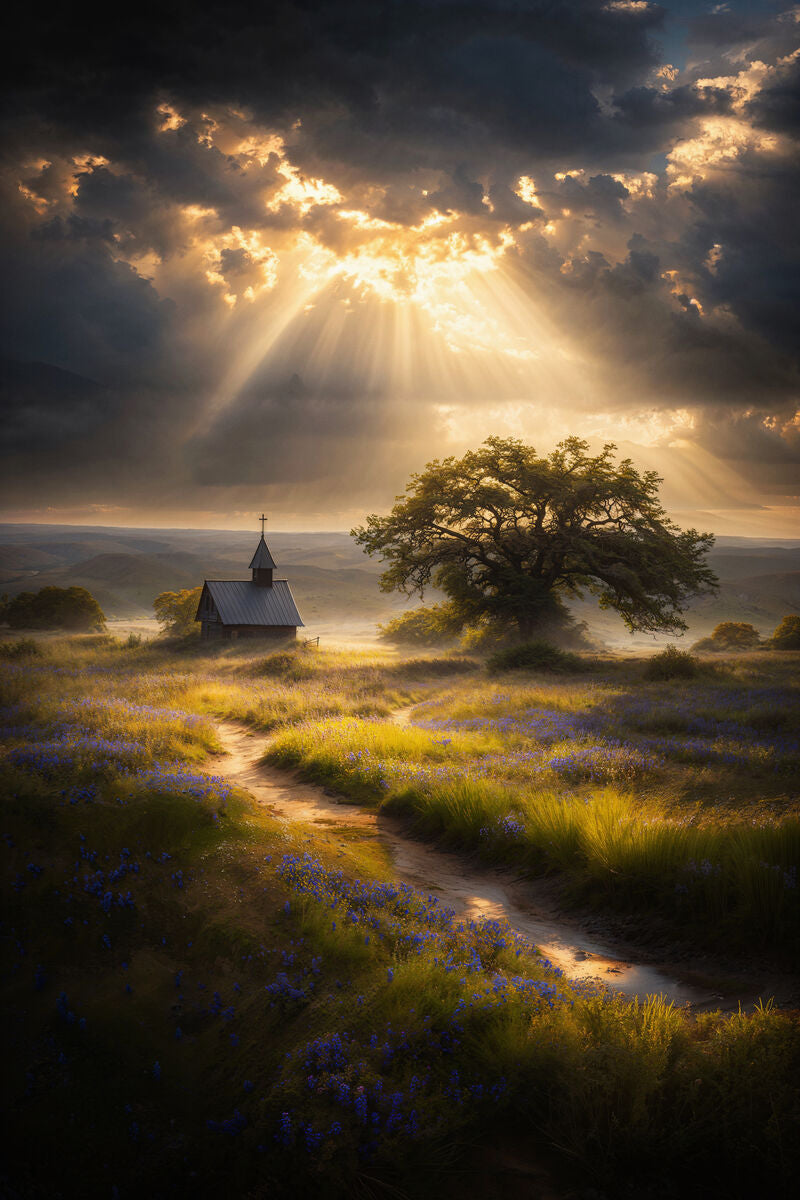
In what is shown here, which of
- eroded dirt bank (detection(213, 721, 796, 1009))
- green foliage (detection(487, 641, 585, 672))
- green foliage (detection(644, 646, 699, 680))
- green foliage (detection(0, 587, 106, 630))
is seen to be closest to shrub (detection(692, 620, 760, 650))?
green foliage (detection(487, 641, 585, 672))

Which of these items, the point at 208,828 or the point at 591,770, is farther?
the point at 591,770

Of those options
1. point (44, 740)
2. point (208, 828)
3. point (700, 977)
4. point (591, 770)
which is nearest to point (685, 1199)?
point (700, 977)

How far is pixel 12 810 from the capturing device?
6270 millimetres

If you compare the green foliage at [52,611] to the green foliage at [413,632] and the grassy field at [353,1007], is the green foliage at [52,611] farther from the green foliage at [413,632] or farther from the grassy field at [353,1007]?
the grassy field at [353,1007]

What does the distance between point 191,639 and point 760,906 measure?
4271 centimetres

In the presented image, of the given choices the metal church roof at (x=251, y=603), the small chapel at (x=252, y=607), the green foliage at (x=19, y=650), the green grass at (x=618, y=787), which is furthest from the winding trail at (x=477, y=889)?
the metal church roof at (x=251, y=603)

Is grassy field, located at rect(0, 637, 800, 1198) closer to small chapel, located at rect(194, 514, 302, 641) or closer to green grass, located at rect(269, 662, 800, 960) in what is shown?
green grass, located at rect(269, 662, 800, 960)

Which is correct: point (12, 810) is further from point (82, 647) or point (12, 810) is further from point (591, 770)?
point (82, 647)

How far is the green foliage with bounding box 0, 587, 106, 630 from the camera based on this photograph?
56.5m

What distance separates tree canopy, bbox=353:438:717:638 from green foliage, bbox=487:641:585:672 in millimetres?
4892

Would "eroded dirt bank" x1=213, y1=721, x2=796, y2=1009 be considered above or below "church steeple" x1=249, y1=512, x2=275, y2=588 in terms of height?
below

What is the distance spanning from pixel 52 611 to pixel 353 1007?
62.2 meters

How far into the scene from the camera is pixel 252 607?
46.0 meters

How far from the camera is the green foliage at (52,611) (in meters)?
56.5
